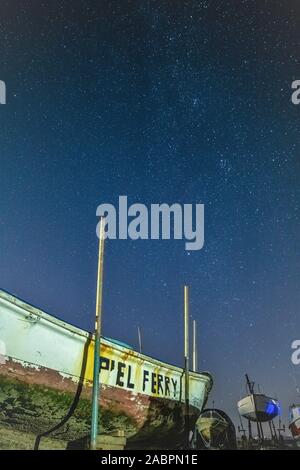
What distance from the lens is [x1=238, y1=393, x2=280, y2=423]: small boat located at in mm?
28172

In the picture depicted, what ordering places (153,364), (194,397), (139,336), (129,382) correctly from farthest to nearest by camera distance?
(139,336) < (194,397) < (153,364) < (129,382)

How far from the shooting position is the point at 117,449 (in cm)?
938

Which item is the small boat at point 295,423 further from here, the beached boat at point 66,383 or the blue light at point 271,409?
the beached boat at point 66,383

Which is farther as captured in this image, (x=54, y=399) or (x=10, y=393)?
(x=54, y=399)

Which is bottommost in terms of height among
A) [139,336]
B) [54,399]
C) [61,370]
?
[54,399]

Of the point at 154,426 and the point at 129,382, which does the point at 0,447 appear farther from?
the point at 154,426

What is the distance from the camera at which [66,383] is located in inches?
410

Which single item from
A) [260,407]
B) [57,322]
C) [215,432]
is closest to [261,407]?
[260,407]

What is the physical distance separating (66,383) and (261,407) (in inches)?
865

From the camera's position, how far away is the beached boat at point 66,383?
9445 millimetres

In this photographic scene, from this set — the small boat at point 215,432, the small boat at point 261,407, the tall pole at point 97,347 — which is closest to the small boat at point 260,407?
the small boat at point 261,407

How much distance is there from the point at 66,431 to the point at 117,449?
8.44 feet

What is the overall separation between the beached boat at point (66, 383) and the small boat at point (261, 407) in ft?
54.2
